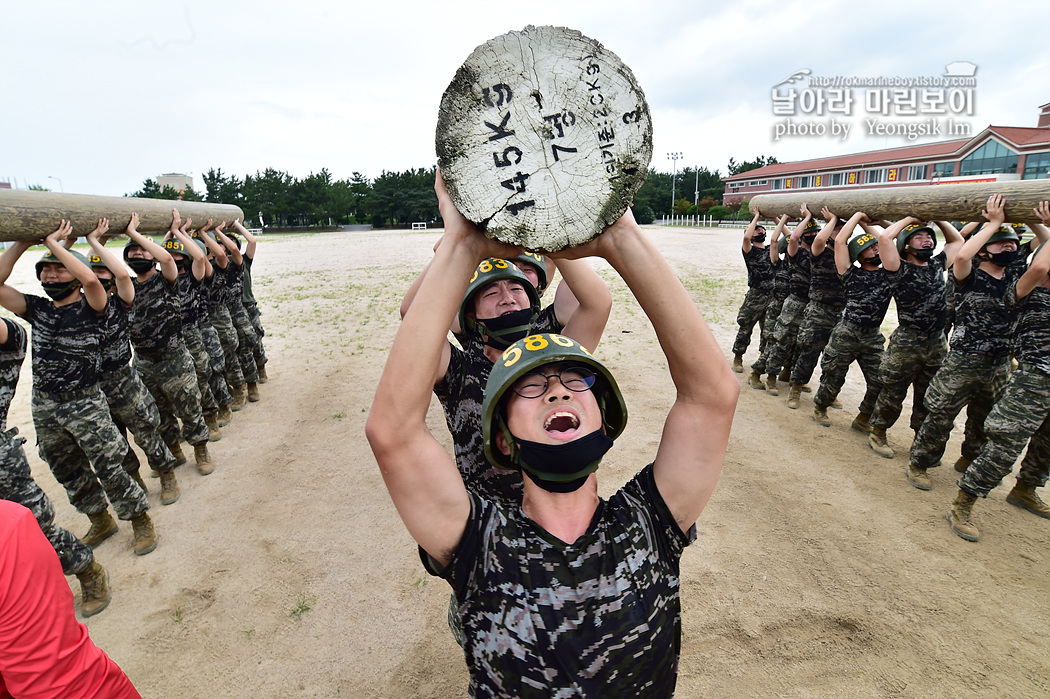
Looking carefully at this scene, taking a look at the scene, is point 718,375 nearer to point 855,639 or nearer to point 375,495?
point 855,639

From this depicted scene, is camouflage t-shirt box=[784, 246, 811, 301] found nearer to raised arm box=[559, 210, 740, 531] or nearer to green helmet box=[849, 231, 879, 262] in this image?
green helmet box=[849, 231, 879, 262]

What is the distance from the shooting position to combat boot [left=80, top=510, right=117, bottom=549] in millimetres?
5004

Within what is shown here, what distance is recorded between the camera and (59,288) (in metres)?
4.61

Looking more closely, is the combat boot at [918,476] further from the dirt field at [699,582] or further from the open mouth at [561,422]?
the open mouth at [561,422]

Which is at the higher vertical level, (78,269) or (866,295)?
(78,269)

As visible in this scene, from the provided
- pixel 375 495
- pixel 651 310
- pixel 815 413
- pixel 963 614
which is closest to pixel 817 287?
pixel 815 413

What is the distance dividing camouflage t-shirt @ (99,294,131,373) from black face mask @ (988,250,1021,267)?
8200 millimetres

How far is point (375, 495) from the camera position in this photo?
19.0ft

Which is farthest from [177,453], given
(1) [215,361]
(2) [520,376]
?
(2) [520,376]

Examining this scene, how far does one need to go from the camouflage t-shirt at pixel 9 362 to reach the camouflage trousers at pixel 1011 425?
25.8 ft

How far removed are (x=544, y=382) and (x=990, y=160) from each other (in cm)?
5090

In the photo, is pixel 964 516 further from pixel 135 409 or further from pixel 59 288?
pixel 59 288

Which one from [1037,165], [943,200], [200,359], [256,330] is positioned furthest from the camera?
[1037,165]

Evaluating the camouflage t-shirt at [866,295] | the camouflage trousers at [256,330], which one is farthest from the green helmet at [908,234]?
the camouflage trousers at [256,330]
